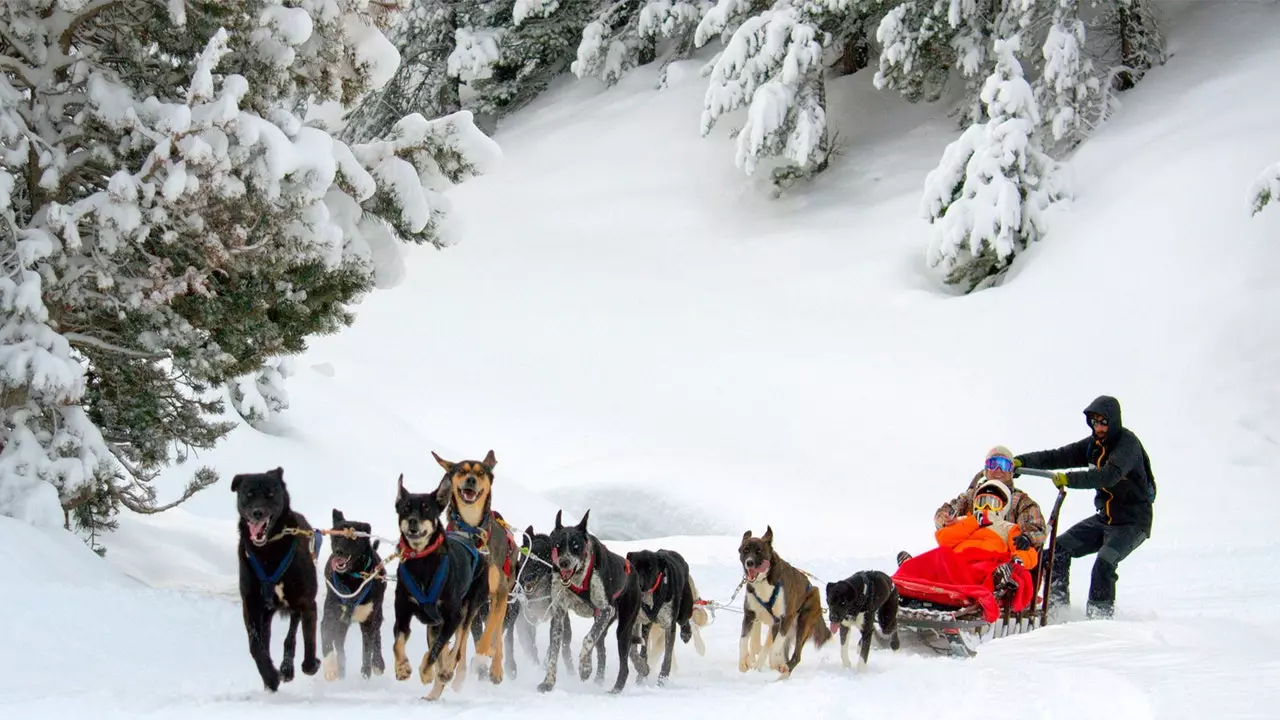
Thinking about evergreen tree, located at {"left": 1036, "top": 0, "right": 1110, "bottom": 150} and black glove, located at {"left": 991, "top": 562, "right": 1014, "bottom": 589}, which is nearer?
black glove, located at {"left": 991, "top": 562, "right": 1014, "bottom": 589}

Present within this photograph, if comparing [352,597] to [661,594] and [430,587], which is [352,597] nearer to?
[430,587]

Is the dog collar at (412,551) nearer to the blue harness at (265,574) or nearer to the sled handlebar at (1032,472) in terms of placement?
the blue harness at (265,574)

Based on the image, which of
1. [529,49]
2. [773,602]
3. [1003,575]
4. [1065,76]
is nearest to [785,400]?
[1065,76]

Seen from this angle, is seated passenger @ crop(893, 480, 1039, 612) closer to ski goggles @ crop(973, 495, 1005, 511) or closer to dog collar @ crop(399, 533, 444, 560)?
ski goggles @ crop(973, 495, 1005, 511)

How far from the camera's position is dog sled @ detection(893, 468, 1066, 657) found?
8.23 m

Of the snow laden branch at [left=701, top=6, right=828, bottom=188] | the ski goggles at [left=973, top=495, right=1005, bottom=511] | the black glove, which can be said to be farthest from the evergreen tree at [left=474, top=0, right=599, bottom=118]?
the black glove

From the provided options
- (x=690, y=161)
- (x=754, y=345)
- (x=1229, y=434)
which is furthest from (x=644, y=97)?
(x=1229, y=434)

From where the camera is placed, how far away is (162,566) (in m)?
10.7

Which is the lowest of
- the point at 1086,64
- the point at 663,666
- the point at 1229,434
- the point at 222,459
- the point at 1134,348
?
the point at 663,666

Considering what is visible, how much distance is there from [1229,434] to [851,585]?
11.1m

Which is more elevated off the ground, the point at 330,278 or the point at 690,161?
the point at 690,161

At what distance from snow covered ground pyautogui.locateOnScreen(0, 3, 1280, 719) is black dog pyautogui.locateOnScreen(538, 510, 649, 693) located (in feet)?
0.89

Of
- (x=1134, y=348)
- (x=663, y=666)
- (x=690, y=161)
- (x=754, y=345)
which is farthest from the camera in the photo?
(x=690, y=161)

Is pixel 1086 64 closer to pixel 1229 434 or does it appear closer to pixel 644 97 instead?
pixel 1229 434
